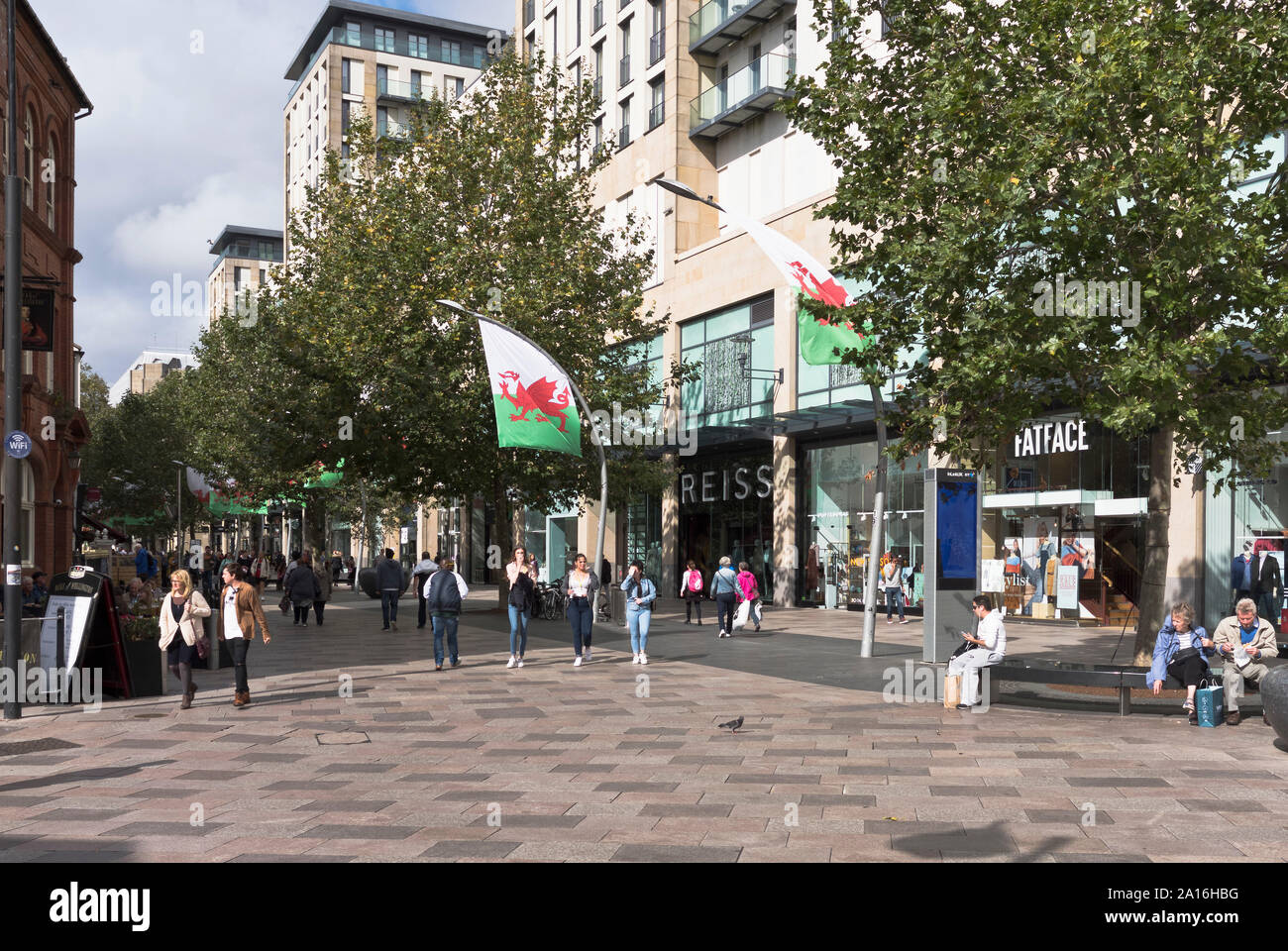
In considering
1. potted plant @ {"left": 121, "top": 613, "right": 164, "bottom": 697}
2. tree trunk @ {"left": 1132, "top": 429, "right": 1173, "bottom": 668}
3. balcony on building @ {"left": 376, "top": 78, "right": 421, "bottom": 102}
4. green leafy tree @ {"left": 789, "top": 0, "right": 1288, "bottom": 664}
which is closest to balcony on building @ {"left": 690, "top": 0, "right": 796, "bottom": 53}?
green leafy tree @ {"left": 789, "top": 0, "right": 1288, "bottom": 664}

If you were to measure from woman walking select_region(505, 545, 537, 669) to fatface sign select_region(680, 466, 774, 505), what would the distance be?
15866 millimetres

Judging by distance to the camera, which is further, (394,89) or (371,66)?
(394,89)

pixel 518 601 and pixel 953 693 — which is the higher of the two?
pixel 518 601

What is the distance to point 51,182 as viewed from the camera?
110 feet

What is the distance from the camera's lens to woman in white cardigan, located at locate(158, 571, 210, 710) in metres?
13.7

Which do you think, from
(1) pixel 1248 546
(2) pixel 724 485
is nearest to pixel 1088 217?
(1) pixel 1248 546

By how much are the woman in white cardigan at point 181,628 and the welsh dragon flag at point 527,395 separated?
24.1 feet

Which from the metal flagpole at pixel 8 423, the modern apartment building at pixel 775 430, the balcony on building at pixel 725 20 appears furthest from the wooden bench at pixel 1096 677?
the balcony on building at pixel 725 20

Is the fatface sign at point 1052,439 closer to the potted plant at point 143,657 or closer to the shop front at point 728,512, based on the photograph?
the shop front at point 728,512

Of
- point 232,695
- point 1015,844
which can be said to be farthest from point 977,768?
point 232,695

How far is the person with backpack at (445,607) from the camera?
1766 centimetres

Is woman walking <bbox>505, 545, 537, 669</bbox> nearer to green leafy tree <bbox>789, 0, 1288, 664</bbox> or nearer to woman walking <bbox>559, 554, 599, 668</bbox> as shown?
woman walking <bbox>559, 554, 599, 668</bbox>

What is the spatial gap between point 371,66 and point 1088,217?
74.4 meters

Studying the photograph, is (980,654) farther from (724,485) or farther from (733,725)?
(724,485)
